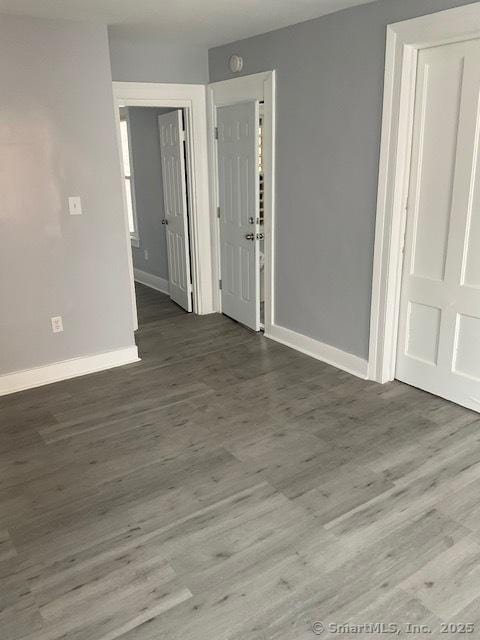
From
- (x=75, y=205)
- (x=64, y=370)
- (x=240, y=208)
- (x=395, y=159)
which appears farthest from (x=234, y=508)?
(x=240, y=208)

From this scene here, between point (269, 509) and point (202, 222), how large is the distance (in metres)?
3.28

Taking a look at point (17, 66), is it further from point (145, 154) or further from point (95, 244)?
point (145, 154)

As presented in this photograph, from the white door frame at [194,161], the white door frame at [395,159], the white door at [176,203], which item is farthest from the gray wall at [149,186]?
the white door frame at [395,159]

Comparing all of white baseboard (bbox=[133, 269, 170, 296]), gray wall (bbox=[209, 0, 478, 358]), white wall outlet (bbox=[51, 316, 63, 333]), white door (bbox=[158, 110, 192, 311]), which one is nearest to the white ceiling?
gray wall (bbox=[209, 0, 478, 358])

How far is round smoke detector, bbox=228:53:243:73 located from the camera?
433 centimetres

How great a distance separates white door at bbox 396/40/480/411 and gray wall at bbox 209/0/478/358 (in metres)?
0.28

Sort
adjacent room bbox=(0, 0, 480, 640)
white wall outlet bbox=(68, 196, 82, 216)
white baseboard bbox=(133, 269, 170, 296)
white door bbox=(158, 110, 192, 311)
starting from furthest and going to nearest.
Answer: white baseboard bbox=(133, 269, 170, 296) < white door bbox=(158, 110, 192, 311) < white wall outlet bbox=(68, 196, 82, 216) < adjacent room bbox=(0, 0, 480, 640)

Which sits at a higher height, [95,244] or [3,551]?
[95,244]

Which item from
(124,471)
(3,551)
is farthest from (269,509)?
(3,551)

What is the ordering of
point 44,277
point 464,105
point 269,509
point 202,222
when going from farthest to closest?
point 202,222, point 44,277, point 464,105, point 269,509

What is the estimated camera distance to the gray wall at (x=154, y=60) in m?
4.29

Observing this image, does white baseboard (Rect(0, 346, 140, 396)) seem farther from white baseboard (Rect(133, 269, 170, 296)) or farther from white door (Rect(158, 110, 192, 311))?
white baseboard (Rect(133, 269, 170, 296))

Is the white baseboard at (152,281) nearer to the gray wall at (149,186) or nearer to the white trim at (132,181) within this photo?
the gray wall at (149,186)

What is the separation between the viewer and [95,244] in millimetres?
3904
